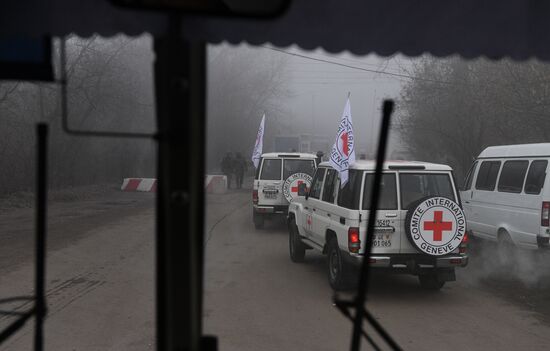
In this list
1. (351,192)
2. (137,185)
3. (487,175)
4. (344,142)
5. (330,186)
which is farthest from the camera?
(137,185)

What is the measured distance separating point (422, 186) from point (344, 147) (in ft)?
4.32

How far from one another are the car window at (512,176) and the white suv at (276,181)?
4985mm

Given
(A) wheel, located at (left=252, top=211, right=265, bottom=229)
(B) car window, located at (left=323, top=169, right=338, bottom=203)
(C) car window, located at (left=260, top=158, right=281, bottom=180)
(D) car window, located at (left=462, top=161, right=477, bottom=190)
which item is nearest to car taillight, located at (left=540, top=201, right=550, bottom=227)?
(D) car window, located at (left=462, top=161, right=477, bottom=190)

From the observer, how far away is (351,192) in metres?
8.02

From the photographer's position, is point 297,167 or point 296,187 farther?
point 297,167

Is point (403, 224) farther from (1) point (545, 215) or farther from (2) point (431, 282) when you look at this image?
(1) point (545, 215)

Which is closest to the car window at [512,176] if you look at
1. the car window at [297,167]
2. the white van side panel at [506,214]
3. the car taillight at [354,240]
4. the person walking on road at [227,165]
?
the white van side panel at [506,214]

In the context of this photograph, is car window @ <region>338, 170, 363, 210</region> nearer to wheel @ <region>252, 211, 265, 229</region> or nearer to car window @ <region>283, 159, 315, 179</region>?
car window @ <region>283, 159, 315, 179</region>

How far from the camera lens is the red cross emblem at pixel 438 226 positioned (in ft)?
24.5

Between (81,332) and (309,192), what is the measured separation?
513cm

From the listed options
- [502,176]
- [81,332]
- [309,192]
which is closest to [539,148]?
[502,176]

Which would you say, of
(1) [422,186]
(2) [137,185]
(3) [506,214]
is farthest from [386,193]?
(2) [137,185]

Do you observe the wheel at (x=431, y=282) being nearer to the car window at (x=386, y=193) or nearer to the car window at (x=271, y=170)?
the car window at (x=386, y=193)

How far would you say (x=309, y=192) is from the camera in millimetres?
10258
